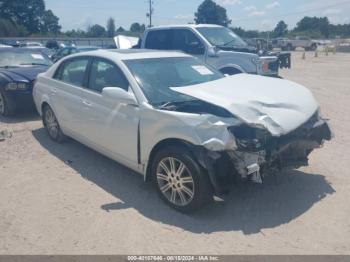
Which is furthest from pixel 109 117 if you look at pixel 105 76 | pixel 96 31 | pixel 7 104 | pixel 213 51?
pixel 96 31

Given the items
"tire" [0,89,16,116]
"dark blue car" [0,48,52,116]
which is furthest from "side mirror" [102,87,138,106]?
"tire" [0,89,16,116]

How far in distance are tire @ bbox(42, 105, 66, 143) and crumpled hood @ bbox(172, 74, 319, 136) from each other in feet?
9.65

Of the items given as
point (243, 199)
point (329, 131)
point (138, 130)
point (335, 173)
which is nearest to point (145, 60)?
point (138, 130)

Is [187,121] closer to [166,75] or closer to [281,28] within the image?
[166,75]

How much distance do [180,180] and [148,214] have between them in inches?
20.6

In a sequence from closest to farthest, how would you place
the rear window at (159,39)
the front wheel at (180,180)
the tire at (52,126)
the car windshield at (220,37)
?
1. the front wheel at (180,180)
2. the tire at (52,126)
3. the car windshield at (220,37)
4. the rear window at (159,39)

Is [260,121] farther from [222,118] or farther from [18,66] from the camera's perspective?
[18,66]

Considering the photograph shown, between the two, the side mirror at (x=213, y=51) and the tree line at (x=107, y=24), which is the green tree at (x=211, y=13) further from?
the side mirror at (x=213, y=51)

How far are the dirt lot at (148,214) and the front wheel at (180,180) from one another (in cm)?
15

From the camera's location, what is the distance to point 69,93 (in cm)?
534

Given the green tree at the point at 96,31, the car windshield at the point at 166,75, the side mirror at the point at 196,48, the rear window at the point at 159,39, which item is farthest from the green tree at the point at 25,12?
the car windshield at the point at 166,75

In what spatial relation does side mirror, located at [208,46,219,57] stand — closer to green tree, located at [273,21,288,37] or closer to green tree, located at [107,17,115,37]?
green tree, located at [107,17,115,37]

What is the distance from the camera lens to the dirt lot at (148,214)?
3271mm

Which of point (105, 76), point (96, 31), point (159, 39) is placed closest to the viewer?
point (105, 76)
